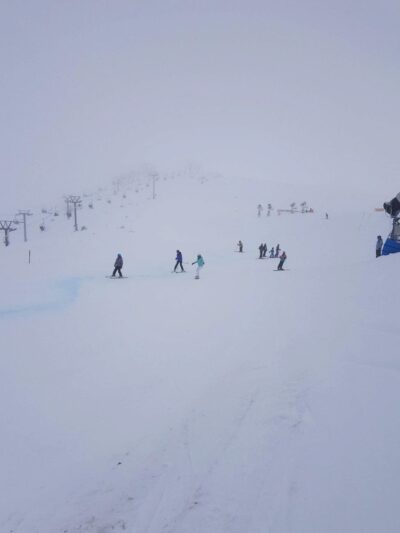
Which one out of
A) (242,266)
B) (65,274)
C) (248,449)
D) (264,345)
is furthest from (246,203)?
(248,449)

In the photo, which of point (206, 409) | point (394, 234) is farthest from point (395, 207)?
point (206, 409)

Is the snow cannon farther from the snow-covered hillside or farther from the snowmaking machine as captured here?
the snow-covered hillside

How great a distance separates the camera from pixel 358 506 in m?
3.28

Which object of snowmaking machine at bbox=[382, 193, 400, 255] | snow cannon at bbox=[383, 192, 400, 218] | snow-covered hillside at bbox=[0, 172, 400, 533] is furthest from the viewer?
snow cannon at bbox=[383, 192, 400, 218]

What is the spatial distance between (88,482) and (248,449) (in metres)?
2.14

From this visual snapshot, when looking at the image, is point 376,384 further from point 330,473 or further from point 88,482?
point 88,482

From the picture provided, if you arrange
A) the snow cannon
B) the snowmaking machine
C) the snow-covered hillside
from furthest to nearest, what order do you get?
the snow cannon, the snowmaking machine, the snow-covered hillside

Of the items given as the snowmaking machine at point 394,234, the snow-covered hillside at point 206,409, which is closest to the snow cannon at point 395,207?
the snowmaking machine at point 394,234

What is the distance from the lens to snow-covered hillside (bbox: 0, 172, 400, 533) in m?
3.66

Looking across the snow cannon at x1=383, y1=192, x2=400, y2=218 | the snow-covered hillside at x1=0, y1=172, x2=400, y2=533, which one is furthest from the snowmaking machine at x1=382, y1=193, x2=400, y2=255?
the snow-covered hillside at x1=0, y1=172, x2=400, y2=533

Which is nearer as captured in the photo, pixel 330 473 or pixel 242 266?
pixel 330 473

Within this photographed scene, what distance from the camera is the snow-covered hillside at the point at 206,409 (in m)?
3.66

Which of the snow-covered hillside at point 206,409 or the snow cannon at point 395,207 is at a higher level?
the snow cannon at point 395,207

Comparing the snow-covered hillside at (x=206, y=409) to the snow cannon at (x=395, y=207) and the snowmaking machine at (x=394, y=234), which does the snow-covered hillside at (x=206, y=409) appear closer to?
the snowmaking machine at (x=394, y=234)
